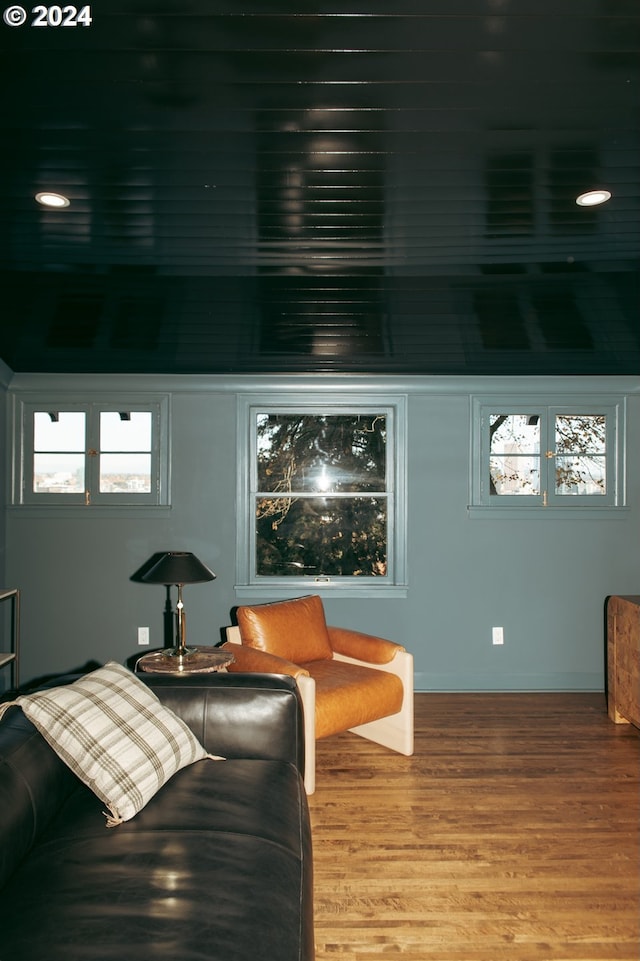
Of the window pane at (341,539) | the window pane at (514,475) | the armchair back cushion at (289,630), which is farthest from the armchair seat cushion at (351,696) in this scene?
the window pane at (514,475)

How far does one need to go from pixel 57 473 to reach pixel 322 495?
191cm

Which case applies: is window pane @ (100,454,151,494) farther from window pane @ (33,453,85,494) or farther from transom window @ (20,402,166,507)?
window pane @ (33,453,85,494)

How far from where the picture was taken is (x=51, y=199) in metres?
2.29

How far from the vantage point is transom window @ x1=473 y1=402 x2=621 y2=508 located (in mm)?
4602

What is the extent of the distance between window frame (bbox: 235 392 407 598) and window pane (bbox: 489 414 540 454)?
0.66 m

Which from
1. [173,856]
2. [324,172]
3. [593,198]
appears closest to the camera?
[173,856]

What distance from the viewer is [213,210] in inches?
92.7

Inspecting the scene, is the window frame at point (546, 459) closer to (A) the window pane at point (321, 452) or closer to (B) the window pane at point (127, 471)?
(A) the window pane at point (321, 452)

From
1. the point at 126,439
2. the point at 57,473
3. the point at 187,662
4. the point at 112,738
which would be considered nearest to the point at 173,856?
the point at 112,738

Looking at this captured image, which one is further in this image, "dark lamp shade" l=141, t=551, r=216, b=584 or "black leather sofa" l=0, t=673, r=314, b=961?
"dark lamp shade" l=141, t=551, r=216, b=584

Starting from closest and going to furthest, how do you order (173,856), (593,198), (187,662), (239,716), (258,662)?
(173,856)
(593,198)
(239,716)
(187,662)
(258,662)

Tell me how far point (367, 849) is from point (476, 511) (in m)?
2.56

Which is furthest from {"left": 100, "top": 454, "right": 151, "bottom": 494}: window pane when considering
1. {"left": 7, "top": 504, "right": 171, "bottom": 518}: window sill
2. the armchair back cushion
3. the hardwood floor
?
the hardwood floor

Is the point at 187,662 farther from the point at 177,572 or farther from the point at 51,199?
the point at 51,199
